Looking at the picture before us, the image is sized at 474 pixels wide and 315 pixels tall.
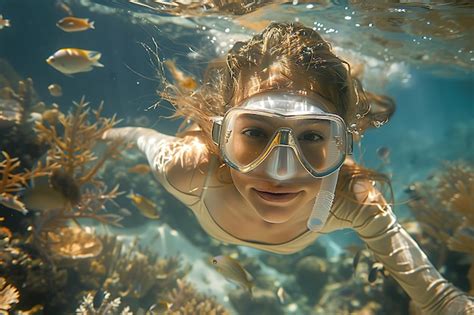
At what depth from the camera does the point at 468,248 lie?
21.8 feet

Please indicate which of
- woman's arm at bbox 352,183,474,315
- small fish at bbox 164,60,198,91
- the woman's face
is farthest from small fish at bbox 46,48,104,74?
woman's arm at bbox 352,183,474,315

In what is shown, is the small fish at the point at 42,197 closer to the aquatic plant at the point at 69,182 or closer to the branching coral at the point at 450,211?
the aquatic plant at the point at 69,182

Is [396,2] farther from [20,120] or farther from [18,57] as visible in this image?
[18,57]

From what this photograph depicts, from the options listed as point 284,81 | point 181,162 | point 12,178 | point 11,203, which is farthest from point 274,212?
point 12,178

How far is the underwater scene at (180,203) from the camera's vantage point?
463 cm

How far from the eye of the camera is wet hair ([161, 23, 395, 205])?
10.8 ft

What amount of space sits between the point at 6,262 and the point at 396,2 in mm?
8986

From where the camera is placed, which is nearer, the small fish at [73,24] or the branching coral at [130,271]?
the branching coral at [130,271]

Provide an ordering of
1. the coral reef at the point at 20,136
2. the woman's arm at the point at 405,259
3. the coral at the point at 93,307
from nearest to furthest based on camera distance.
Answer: the woman's arm at the point at 405,259, the coral at the point at 93,307, the coral reef at the point at 20,136

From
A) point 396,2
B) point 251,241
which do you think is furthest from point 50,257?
point 396,2

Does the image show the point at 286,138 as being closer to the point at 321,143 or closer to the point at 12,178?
the point at 321,143

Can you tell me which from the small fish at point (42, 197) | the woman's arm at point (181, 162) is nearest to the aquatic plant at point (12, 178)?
the small fish at point (42, 197)

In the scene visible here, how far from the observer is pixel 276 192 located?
9.57ft

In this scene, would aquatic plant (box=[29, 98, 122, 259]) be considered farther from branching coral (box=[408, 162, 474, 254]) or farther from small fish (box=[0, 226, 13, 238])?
branching coral (box=[408, 162, 474, 254])
